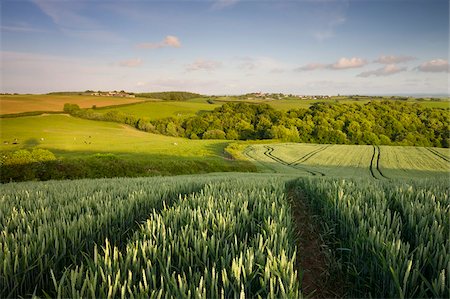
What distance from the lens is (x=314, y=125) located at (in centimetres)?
10400

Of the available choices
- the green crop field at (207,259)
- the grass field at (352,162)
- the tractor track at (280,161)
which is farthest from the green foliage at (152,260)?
the tractor track at (280,161)

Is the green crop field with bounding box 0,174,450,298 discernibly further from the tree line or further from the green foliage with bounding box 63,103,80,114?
the tree line

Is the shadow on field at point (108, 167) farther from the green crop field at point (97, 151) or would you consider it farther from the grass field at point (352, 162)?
the grass field at point (352, 162)

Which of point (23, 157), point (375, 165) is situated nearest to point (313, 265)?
point (23, 157)

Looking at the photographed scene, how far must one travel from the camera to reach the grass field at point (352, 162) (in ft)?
158

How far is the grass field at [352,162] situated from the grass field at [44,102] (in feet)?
154

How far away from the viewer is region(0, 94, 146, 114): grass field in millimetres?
52062

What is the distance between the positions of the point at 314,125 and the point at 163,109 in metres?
58.9

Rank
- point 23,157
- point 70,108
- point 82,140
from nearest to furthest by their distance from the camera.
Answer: point 23,157 < point 82,140 < point 70,108

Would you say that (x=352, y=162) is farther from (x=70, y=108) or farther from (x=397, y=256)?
(x=70, y=108)

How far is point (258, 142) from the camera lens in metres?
85.4

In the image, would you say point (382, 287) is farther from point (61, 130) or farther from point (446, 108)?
point (446, 108)

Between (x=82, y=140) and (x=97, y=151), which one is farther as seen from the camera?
(x=82, y=140)

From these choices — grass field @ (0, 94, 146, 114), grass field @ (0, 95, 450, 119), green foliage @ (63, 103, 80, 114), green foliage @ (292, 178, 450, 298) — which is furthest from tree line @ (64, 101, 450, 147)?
green foliage @ (292, 178, 450, 298)
